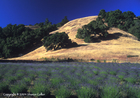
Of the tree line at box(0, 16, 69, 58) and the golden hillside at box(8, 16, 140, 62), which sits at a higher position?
the tree line at box(0, 16, 69, 58)

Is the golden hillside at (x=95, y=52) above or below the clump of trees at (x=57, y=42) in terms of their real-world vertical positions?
below

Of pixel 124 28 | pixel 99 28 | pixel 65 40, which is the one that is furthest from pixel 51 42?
pixel 124 28

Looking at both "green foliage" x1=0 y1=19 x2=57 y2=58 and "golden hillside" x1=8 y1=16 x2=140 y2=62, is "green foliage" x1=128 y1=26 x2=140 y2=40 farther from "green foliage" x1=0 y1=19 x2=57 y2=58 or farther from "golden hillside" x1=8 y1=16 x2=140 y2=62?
"green foliage" x1=0 y1=19 x2=57 y2=58

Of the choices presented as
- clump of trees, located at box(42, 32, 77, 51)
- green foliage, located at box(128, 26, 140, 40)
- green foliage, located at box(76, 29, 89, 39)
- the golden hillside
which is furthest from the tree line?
green foliage, located at box(128, 26, 140, 40)

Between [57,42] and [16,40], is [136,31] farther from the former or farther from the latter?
[16,40]

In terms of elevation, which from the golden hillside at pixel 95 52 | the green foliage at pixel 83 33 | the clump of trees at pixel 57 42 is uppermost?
the green foliage at pixel 83 33

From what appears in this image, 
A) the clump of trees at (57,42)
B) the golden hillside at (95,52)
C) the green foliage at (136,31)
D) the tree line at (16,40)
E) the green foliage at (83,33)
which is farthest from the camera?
the green foliage at (136,31)

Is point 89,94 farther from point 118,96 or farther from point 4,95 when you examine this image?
point 4,95

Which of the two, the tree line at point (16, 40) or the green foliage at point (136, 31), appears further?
the green foliage at point (136, 31)

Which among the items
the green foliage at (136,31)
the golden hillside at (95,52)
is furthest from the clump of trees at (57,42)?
the green foliage at (136,31)

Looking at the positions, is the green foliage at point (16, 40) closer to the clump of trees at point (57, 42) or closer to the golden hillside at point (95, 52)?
the golden hillside at point (95, 52)

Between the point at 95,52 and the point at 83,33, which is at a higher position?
the point at 83,33

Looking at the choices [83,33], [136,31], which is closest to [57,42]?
[83,33]

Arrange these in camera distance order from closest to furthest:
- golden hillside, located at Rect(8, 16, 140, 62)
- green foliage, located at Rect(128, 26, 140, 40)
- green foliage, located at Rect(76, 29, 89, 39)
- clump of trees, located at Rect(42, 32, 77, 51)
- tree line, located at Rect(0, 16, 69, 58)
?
golden hillside, located at Rect(8, 16, 140, 62)
clump of trees, located at Rect(42, 32, 77, 51)
tree line, located at Rect(0, 16, 69, 58)
green foliage, located at Rect(76, 29, 89, 39)
green foliage, located at Rect(128, 26, 140, 40)
